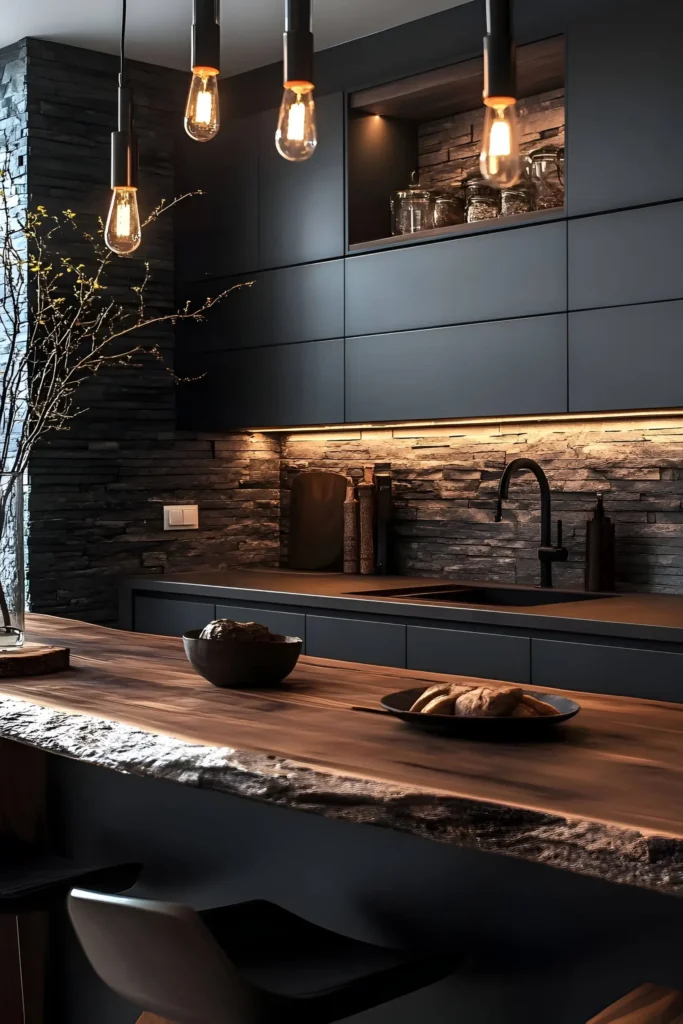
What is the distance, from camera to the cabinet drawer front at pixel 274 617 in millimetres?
3916

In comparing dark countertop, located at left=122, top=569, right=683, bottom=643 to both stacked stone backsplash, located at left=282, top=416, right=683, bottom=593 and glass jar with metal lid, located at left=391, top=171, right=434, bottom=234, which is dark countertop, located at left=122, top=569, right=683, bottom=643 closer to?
stacked stone backsplash, located at left=282, top=416, right=683, bottom=593

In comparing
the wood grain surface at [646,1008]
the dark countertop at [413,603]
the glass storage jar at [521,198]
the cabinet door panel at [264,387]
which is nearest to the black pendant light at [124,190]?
the wood grain surface at [646,1008]

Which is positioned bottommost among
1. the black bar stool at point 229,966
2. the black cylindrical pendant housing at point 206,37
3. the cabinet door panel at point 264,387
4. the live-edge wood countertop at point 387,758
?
the black bar stool at point 229,966

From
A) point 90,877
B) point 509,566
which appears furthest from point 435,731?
point 509,566

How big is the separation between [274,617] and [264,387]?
987 millimetres

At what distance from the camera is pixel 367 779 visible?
1.49 meters

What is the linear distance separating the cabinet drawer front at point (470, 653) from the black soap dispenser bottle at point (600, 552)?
0.66m

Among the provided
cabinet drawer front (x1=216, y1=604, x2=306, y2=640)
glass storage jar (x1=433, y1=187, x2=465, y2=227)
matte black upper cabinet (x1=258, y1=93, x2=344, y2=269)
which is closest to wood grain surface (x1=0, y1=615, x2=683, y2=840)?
cabinet drawer front (x1=216, y1=604, x2=306, y2=640)

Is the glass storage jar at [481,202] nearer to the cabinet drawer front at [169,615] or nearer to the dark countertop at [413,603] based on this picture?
the dark countertop at [413,603]

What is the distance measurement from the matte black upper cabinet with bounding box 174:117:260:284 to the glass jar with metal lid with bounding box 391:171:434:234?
61 cm

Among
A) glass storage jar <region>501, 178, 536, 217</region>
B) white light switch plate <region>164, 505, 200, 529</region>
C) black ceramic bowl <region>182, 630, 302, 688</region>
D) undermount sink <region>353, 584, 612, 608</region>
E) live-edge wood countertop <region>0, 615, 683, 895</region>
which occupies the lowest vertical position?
undermount sink <region>353, 584, 612, 608</region>

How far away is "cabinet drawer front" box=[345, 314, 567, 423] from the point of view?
12.2 ft

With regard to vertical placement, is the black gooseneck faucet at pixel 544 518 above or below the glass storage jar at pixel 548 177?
below

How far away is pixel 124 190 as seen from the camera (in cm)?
219
